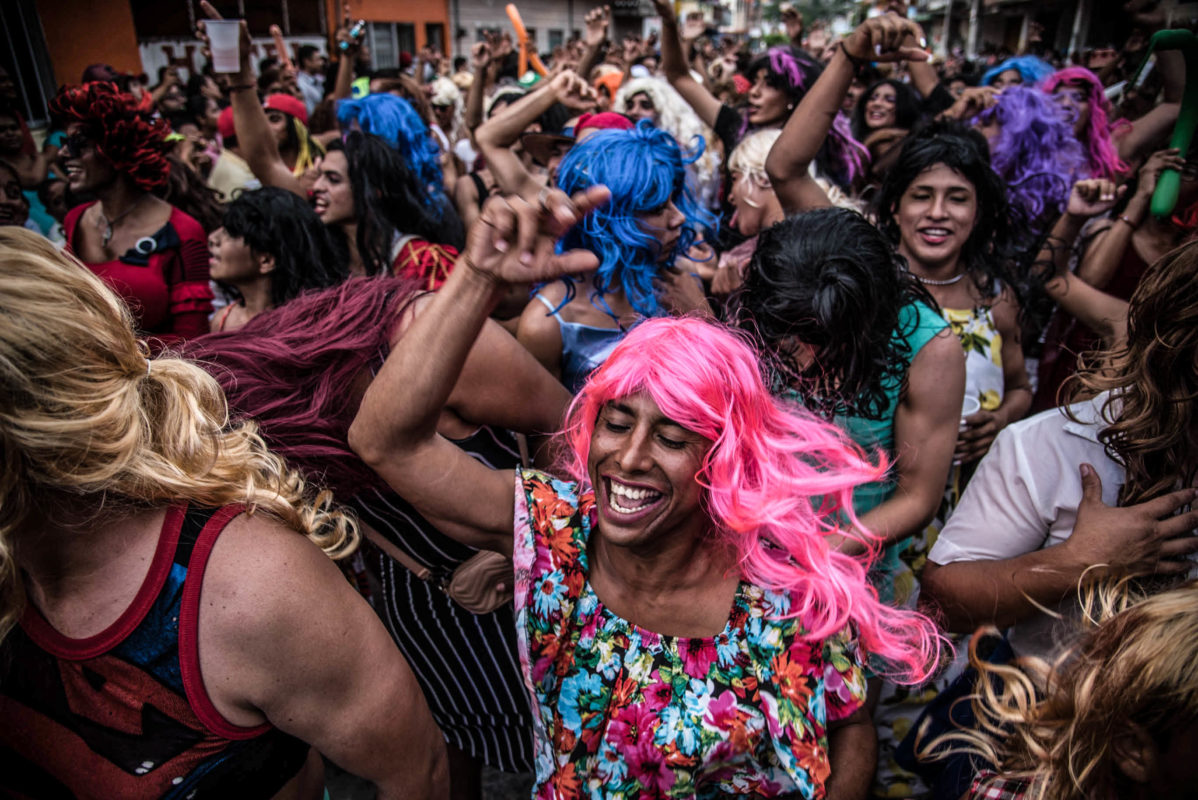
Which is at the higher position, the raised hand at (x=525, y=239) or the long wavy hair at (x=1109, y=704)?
the raised hand at (x=525, y=239)

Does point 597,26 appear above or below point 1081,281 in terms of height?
above

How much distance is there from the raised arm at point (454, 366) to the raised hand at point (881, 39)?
1718 mm

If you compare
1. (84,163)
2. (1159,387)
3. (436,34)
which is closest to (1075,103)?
(1159,387)

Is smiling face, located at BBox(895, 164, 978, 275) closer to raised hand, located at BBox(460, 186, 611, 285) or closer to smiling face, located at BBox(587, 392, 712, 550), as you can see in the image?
smiling face, located at BBox(587, 392, 712, 550)

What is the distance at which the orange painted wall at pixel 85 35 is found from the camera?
9281 millimetres

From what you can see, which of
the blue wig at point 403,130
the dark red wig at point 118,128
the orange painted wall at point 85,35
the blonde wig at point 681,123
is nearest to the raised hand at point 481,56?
the blonde wig at point 681,123

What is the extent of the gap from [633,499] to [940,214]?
1843mm

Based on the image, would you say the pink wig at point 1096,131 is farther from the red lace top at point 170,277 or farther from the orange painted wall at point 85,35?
the orange painted wall at point 85,35

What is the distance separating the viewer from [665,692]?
1.42 meters

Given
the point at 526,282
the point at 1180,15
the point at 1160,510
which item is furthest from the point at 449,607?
the point at 1180,15

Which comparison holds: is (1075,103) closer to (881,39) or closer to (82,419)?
(881,39)

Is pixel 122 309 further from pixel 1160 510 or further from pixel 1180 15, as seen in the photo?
pixel 1180 15

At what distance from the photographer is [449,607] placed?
7.08 feet

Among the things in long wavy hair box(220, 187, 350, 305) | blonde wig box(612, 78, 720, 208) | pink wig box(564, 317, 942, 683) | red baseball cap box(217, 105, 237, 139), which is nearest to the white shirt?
pink wig box(564, 317, 942, 683)
